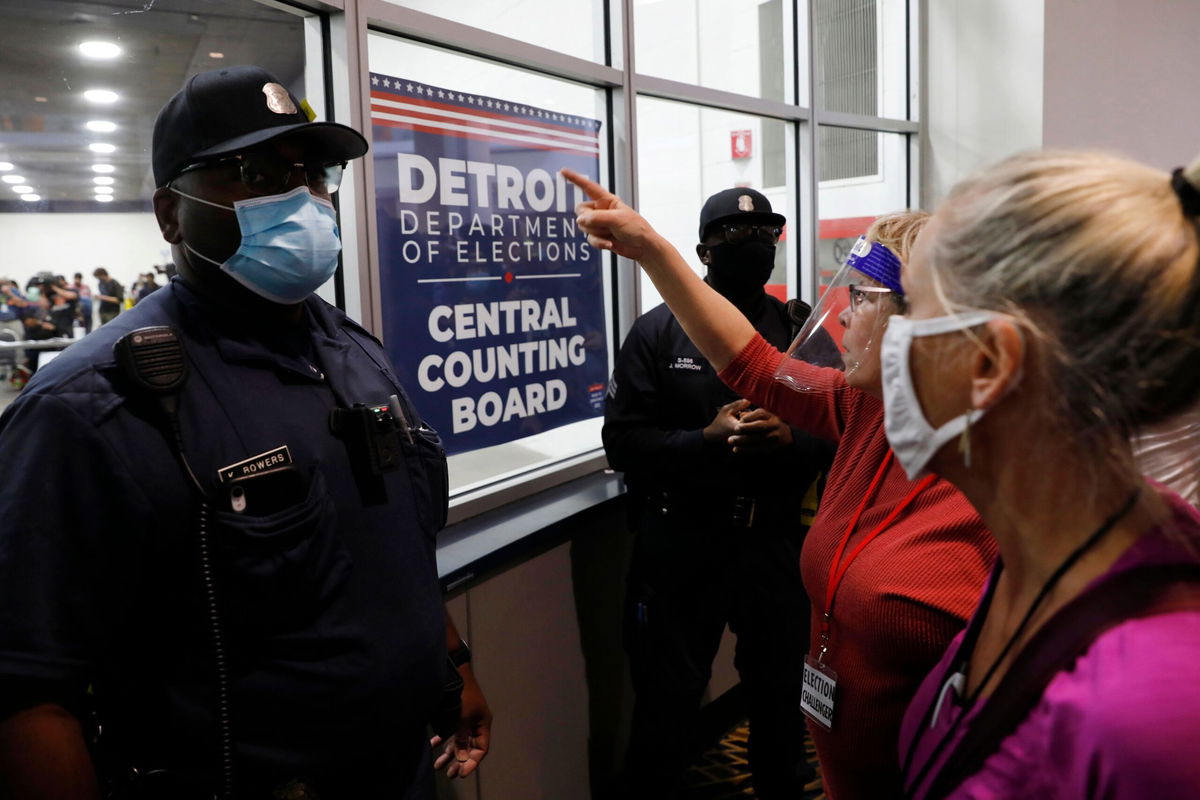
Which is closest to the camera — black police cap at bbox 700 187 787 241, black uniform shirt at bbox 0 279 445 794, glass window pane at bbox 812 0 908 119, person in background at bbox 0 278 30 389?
black uniform shirt at bbox 0 279 445 794

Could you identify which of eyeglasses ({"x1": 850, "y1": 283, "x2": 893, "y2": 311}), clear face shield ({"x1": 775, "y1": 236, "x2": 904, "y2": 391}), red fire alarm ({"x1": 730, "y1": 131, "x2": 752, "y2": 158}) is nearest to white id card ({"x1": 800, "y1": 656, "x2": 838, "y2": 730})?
clear face shield ({"x1": 775, "y1": 236, "x2": 904, "y2": 391})

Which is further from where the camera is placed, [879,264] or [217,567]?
[879,264]

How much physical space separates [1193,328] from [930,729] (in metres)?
0.48

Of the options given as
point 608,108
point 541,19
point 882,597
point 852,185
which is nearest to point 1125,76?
point 852,185

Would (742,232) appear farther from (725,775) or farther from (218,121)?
(725,775)

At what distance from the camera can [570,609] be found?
2.43 meters

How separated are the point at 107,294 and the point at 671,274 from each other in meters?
1.15

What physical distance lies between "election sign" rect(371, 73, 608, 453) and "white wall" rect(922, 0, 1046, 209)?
2.55 m

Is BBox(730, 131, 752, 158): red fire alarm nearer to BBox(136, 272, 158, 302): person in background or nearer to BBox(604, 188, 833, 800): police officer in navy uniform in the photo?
BBox(604, 188, 833, 800): police officer in navy uniform

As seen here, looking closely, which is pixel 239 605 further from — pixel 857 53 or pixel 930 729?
pixel 857 53

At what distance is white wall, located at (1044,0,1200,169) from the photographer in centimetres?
416

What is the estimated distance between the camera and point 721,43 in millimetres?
3479

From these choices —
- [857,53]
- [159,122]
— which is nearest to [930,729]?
[159,122]

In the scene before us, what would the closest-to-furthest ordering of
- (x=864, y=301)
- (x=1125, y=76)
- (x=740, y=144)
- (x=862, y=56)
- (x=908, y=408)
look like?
(x=908, y=408), (x=864, y=301), (x=740, y=144), (x=862, y=56), (x=1125, y=76)
